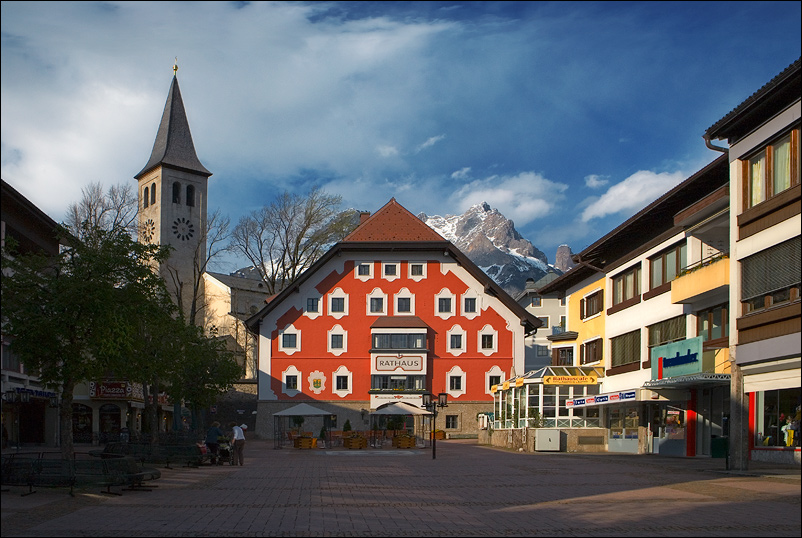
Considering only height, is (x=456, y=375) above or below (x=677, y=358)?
below

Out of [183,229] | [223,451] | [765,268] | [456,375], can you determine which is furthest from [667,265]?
[183,229]

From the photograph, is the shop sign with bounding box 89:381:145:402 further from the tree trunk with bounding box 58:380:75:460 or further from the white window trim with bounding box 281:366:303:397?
the tree trunk with bounding box 58:380:75:460

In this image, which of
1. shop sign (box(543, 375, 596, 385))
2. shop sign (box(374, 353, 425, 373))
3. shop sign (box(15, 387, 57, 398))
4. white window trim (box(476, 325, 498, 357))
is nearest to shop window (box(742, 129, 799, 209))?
shop sign (box(543, 375, 596, 385))

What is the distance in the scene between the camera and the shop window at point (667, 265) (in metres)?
33.2

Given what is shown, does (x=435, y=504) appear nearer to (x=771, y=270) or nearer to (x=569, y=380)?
(x=771, y=270)

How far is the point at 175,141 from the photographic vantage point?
10431 centimetres

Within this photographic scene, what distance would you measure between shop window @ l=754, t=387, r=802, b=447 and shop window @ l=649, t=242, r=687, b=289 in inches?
389

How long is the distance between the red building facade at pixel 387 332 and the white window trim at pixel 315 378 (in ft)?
0.22

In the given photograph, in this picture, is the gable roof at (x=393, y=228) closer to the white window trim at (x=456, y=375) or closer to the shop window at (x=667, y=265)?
the white window trim at (x=456, y=375)

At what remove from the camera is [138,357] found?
27844 millimetres

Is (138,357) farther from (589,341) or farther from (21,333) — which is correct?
(589,341)

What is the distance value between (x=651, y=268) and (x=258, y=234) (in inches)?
1584

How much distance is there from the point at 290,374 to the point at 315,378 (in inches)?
66.7

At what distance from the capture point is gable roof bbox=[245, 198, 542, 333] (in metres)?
61.5
